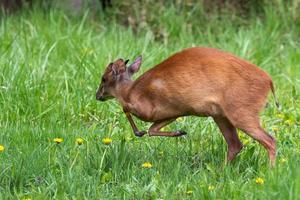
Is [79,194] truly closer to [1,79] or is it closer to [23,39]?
[1,79]

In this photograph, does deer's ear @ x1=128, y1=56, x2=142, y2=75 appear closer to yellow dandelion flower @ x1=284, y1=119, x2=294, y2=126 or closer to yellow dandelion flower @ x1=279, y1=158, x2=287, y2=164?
yellow dandelion flower @ x1=279, y1=158, x2=287, y2=164

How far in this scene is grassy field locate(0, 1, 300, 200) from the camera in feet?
18.3

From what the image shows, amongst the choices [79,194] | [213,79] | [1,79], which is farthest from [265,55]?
[79,194]

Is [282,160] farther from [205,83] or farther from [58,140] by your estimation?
[58,140]

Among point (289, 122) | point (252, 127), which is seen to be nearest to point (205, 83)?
point (252, 127)

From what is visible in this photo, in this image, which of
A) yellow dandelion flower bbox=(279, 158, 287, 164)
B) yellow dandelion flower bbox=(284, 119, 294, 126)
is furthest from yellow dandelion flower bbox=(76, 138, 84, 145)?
yellow dandelion flower bbox=(284, 119, 294, 126)

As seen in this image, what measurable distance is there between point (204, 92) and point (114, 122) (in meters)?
1.62

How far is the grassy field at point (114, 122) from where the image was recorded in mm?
5582

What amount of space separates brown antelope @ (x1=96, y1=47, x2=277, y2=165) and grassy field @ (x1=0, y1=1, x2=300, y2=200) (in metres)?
0.27

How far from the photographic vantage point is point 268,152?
6.20m

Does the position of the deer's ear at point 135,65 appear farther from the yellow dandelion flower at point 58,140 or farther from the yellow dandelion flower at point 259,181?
the yellow dandelion flower at point 259,181

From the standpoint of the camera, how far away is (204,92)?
6023mm

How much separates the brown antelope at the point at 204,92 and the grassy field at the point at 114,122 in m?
0.27

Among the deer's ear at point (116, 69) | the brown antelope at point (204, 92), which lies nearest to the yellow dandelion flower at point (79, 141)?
the brown antelope at point (204, 92)
